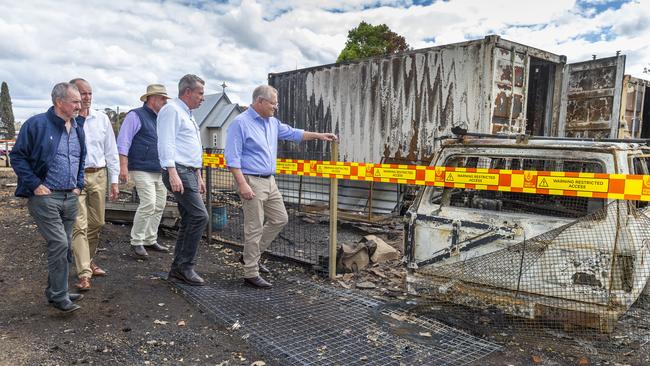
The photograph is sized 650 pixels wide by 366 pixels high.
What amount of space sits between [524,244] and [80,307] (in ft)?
11.2

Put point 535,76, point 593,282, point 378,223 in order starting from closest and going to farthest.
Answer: point 593,282, point 378,223, point 535,76

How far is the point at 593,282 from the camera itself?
2928 mm

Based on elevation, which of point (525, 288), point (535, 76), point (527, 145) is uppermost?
point (535, 76)

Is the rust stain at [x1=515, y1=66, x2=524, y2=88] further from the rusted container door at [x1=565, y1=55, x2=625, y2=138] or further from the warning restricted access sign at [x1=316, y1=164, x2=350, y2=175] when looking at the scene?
the warning restricted access sign at [x1=316, y1=164, x2=350, y2=175]

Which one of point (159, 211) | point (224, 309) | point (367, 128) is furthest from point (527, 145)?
point (367, 128)

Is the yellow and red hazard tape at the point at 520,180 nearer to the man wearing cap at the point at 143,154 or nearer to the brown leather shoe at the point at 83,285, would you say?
the man wearing cap at the point at 143,154

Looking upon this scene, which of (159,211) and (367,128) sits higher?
(367,128)

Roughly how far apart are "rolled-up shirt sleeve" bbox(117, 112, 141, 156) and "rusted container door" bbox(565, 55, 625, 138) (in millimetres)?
→ 7336

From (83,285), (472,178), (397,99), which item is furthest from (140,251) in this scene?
(397,99)

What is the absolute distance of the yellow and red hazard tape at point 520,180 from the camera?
291 centimetres

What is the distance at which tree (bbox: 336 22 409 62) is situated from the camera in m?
25.5

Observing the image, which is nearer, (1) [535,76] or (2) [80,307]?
(2) [80,307]

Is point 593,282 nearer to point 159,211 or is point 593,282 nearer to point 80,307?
point 80,307

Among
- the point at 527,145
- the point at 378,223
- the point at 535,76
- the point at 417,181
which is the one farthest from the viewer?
the point at 535,76
